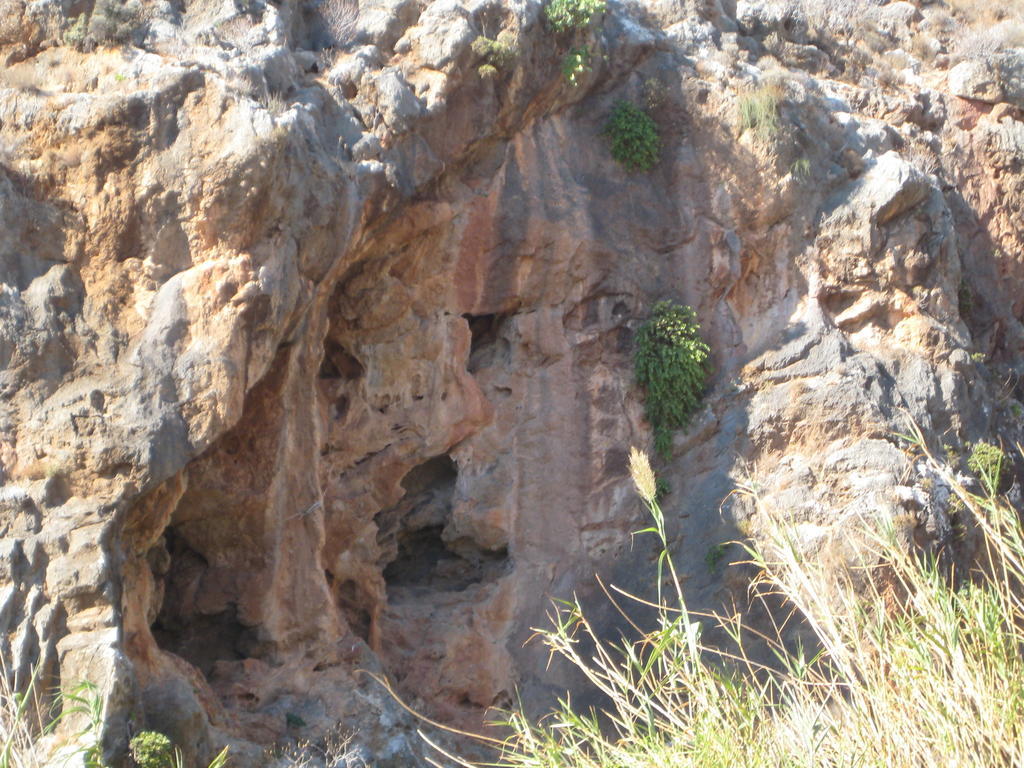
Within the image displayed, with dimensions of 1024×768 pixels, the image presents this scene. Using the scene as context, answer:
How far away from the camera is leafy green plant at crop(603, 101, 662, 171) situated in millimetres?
13469

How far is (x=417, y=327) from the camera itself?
12.4 m

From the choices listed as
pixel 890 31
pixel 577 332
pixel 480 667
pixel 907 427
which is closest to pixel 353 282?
pixel 577 332

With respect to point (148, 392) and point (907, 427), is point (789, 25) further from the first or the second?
point (148, 392)

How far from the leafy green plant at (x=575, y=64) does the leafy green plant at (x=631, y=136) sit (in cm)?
74

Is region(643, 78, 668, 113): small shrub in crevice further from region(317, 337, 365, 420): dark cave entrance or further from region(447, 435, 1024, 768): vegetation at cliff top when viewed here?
region(447, 435, 1024, 768): vegetation at cliff top

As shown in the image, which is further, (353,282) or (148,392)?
(353,282)

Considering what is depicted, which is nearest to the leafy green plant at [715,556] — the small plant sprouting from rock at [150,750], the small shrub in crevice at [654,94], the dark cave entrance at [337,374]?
the dark cave entrance at [337,374]

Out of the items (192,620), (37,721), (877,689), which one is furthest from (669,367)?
(877,689)

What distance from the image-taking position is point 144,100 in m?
9.35

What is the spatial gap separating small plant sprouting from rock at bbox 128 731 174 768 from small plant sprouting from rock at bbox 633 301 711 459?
22.0 feet

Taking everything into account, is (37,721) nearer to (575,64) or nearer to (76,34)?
(76,34)

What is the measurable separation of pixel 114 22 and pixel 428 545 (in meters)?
6.65

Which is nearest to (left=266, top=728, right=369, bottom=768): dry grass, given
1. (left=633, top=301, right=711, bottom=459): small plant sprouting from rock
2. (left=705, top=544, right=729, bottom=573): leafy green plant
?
(left=705, top=544, right=729, bottom=573): leafy green plant

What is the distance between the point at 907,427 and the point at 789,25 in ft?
21.4
